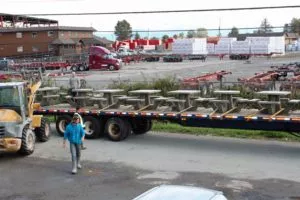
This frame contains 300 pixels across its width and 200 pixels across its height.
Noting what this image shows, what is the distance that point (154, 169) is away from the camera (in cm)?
1312

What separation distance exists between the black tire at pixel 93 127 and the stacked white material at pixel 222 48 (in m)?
75.6

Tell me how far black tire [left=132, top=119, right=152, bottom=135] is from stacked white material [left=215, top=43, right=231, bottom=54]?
244 ft

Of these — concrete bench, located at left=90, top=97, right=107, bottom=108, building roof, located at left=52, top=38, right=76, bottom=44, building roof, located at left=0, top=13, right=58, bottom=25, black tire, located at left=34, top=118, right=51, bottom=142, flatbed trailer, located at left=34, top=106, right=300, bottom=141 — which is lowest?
black tire, located at left=34, top=118, right=51, bottom=142

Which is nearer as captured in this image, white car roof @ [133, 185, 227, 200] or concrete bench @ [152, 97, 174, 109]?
white car roof @ [133, 185, 227, 200]

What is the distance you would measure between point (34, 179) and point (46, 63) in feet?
176

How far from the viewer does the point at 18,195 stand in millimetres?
11070

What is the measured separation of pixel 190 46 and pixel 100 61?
1247 inches

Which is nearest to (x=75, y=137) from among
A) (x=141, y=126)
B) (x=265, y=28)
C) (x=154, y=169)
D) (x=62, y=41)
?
(x=154, y=169)

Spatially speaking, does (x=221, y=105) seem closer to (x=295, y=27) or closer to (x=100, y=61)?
(x=295, y=27)

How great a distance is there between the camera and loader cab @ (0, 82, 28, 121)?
49.0 ft

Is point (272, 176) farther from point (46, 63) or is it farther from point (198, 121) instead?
point (46, 63)

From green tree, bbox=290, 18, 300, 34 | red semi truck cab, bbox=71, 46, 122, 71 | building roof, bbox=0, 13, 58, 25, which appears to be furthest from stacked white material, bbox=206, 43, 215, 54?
red semi truck cab, bbox=71, 46, 122, 71

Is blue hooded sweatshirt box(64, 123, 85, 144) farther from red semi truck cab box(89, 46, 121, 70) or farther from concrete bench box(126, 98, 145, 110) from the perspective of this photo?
red semi truck cab box(89, 46, 121, 70)

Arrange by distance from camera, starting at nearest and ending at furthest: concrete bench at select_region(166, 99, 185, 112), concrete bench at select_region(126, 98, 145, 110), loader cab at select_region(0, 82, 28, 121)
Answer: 1. loader cab at select_region(0, 82, 28, 121)
2. concrete bench at select_region(166, 99, 185, 112)
3. concrete bench at select_region(126, 98, 145, 110)
